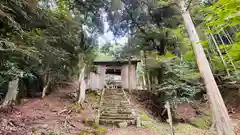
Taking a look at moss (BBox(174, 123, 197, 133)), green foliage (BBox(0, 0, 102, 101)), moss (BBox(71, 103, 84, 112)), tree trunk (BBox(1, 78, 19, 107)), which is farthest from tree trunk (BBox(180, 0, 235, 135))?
tree trunk (BBox(1, 78, 19, 107))

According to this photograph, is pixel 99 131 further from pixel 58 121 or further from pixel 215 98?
pixel 215 98

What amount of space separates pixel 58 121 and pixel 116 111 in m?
2.74

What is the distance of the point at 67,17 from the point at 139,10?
4.83m

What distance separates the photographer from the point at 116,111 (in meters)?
7.50

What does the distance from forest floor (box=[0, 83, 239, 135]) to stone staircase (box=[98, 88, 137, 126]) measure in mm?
405

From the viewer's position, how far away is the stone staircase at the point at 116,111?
21.5 feet

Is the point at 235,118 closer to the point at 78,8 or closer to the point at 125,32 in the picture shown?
the point at 125,32

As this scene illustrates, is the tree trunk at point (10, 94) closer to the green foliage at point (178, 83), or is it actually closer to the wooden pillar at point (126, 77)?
the green foliage at point (178, 83)

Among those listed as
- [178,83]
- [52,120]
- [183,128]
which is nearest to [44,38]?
[52,120]

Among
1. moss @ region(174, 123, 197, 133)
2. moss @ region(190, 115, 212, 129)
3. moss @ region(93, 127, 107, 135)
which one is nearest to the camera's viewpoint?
moss @ region(93, 127, 107, 135)

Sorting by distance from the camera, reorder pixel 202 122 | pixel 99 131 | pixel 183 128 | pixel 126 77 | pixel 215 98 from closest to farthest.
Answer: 1. pixel 215 98
2. pixel 99 131
3. pixel 183 128
4. pixel 202 122
5. pixel 126 77

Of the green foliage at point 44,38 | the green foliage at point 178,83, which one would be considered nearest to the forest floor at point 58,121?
the green foliage at point 178,83

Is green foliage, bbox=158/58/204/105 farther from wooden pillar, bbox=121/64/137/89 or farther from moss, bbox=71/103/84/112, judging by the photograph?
wooden pillar, bbox=121/64/137/89

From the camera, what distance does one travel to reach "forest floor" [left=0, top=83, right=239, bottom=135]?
15.8ft
